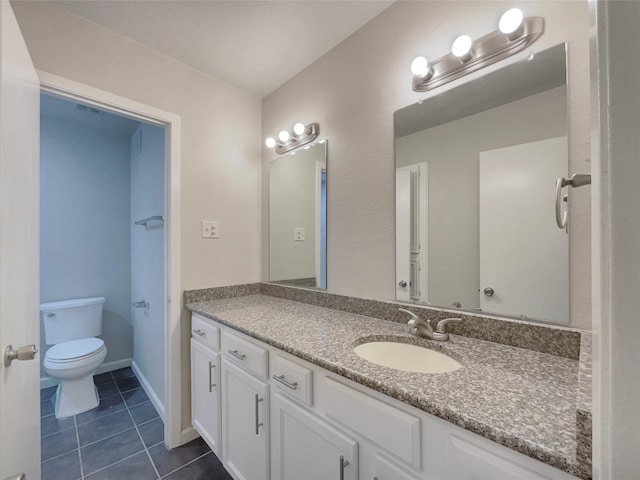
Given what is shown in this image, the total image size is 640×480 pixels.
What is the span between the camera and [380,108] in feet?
4.71

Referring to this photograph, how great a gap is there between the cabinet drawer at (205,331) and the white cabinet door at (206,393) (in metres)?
0.04

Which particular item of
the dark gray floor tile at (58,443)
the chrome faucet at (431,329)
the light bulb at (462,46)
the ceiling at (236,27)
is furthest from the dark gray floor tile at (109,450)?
the light bulb at (462,46)

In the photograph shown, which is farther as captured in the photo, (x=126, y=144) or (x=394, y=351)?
(x=126, y=144)

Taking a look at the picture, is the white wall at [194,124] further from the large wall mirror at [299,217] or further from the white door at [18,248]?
the white door at [18,248]

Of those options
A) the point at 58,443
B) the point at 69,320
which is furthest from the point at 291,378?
the point at 69,320

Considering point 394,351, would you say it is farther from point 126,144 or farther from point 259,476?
point 126,144

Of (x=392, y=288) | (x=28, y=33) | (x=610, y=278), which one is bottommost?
(x=392, y=288)

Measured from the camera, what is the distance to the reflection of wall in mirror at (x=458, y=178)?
1.06m

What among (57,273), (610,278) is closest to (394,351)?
(610,278)

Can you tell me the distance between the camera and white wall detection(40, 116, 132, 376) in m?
2.50

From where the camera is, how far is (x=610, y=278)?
0.31 m

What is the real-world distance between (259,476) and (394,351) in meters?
0.80

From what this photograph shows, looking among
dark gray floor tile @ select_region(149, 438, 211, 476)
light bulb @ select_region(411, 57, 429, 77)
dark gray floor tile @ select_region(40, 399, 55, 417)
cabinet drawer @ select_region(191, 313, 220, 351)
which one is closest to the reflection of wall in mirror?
light bulb @ select_region(411, 57, 429, 77)

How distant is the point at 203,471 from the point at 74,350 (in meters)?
1.44
